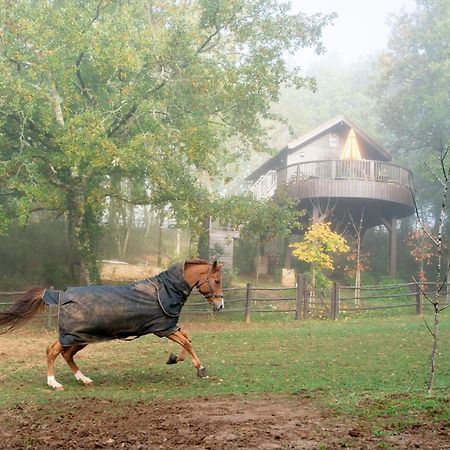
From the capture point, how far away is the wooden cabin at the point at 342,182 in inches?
998

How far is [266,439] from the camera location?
17.4 feet

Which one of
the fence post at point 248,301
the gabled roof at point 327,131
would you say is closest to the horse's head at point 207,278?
the fence post at point 248,301

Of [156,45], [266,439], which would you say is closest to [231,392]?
[266,439]

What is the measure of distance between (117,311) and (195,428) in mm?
3069

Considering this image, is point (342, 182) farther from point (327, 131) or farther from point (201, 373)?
point (201, 373)

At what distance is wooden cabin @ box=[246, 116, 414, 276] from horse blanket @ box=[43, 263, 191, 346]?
57.3 feet

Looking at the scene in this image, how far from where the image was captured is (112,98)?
1775cm

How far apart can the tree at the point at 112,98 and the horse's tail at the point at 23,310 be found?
755cm

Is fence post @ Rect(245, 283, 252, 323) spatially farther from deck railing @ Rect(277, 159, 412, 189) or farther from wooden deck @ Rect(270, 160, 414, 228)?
deck railing @ Rect(277, 159, 412, 189)

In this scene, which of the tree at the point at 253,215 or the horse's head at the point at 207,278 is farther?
the tree at the point at 253,215

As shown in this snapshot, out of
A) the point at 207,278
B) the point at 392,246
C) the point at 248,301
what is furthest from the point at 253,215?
the point at 392,246

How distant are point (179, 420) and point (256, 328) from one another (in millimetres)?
10976

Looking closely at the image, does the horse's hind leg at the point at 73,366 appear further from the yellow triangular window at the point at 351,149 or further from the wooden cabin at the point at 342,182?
the yellow triangular window at the point at 351,149

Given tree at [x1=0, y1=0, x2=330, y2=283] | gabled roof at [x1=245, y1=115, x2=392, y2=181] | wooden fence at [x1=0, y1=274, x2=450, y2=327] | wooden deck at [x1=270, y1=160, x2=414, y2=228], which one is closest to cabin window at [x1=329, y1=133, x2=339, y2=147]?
gabled roof at [x1=245, y1=115, x2=392, y2=181]
